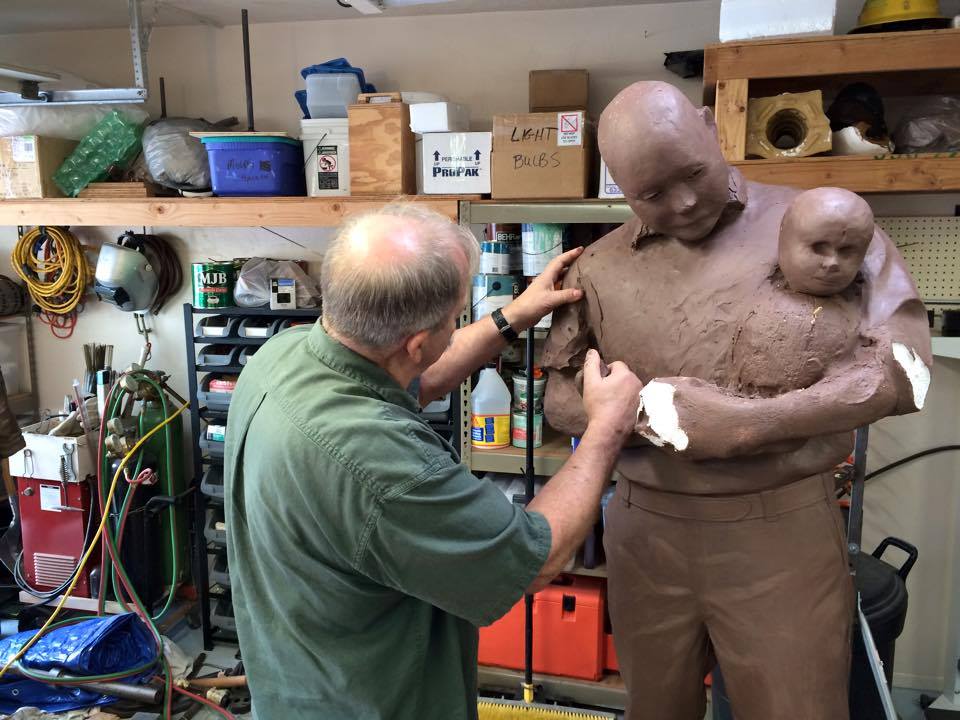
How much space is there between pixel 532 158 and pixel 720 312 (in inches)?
46.8

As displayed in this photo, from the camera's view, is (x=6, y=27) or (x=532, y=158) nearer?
(x=532, y=158)

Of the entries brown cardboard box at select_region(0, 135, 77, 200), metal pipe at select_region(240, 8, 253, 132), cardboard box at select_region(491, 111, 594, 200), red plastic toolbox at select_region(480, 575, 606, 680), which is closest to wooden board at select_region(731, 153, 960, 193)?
cardboard box at select_region(491, 111, 594, 200)

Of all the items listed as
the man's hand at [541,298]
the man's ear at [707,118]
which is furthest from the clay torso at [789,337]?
the man's hand at [541,298]

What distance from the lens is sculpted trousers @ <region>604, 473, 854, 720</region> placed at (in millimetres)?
1235

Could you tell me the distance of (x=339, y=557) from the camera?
998 millimetres

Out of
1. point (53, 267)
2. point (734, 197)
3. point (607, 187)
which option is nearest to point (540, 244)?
point (607, 187)

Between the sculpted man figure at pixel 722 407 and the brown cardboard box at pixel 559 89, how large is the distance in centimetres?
117

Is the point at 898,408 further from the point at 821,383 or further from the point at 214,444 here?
the point at 214,444

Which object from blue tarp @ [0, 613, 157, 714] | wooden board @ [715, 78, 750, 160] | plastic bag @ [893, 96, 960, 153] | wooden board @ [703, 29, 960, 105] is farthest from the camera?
blue tarp @ [0, 613, 157, 714]

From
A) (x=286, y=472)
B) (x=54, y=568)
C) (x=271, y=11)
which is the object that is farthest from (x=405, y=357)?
(x=54, y=568)

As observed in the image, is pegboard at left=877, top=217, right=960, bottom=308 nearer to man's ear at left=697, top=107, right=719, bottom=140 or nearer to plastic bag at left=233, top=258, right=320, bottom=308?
man's ear at left=697, top=107, right=719, bottom=140

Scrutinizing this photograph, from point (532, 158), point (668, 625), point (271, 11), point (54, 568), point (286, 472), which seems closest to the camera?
point (286, 472)

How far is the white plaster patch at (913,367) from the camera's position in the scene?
3.63 feet

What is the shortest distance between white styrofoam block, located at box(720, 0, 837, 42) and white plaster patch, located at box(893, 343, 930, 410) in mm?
1183
